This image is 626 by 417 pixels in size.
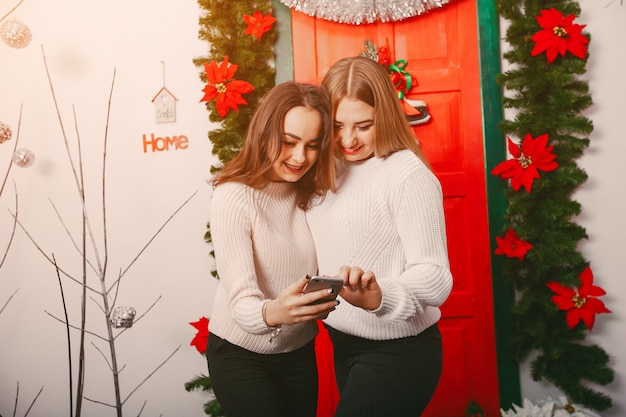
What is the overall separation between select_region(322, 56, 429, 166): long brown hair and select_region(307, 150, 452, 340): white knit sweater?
40 mm

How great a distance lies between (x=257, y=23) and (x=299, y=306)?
1.79 m

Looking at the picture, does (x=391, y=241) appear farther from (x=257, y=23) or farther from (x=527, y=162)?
(x=257, y=23)

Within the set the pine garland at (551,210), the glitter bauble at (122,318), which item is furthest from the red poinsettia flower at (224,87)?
the pine garland at (551,210)

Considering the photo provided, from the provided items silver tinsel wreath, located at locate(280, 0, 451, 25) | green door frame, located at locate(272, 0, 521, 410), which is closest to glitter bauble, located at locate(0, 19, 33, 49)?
silver tinsel wreath, located at locate(280, 0, 451, 25)

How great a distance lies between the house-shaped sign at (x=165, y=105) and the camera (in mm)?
2658

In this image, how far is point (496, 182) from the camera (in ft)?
8.32

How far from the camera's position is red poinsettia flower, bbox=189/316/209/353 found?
250 centimetres

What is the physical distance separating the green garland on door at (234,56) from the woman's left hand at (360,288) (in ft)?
4.95

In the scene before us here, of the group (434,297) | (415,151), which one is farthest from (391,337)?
(415,151)

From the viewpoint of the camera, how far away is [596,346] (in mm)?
2424

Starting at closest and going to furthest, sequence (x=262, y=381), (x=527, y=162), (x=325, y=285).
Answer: (x=325, y=285)
(x=262, y=381)
(x=527, y=162)

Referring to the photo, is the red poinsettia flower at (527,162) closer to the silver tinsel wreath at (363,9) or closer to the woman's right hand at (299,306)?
the silver tinsel wreath at (363,9)

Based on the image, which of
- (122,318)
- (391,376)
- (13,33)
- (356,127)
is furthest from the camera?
(13,33)

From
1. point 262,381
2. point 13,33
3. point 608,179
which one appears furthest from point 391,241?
point 13,33
